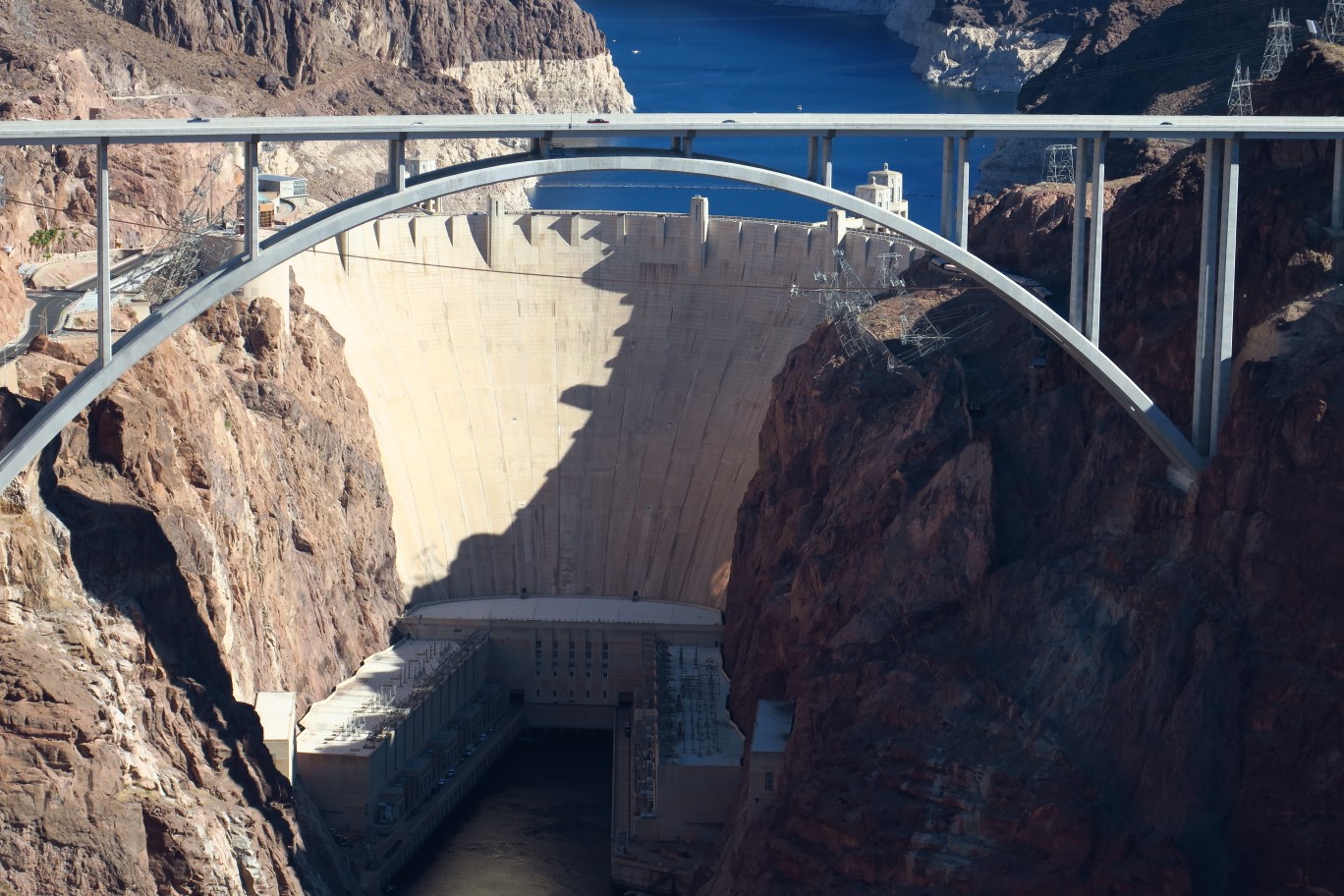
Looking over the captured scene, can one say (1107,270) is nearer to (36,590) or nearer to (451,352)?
(36,590)

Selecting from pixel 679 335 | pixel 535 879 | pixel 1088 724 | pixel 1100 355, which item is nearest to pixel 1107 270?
pixel 1100 355

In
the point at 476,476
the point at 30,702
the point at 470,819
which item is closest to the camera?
the point at 30,702

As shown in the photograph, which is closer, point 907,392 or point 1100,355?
point 1100,355

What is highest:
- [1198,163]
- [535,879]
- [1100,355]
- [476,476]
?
[1198,163]

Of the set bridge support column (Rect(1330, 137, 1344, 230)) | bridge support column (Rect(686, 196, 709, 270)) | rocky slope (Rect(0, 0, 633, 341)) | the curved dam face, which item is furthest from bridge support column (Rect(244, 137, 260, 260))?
bridge support column (Rect(686, 196, 709, 270))

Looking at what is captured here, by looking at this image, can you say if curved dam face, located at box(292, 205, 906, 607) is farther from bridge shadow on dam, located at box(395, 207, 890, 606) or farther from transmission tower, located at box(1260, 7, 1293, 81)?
transmission tower, located at box(1260, 7, 1293, 81)

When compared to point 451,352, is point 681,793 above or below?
below

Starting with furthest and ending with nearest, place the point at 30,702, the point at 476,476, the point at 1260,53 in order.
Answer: the point at 1260,53 → the point at 476,476 → the point at 30,702
